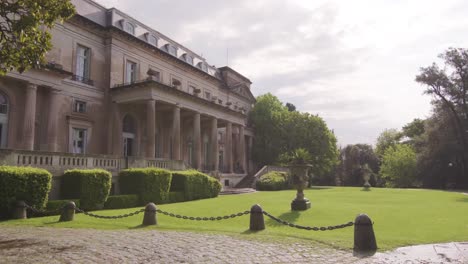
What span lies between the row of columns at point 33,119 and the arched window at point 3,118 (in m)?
1.55

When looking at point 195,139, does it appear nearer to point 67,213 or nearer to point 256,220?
point 67,213

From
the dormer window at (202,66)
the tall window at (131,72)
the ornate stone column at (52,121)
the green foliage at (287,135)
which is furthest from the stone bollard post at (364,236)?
the dormer window at (202,66)

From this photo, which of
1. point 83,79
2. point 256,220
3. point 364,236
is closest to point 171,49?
point 83,79

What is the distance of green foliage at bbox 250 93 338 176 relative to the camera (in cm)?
4356

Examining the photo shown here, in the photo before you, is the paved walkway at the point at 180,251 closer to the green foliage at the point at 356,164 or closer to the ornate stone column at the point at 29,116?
the ornate stone column at the point at 29,116

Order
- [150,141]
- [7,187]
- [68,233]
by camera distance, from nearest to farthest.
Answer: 1. [68,233]
2. [7,187]
3. [150,141]

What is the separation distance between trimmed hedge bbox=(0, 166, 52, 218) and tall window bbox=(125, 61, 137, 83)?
17.5 metres

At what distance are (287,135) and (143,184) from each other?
2936 cm

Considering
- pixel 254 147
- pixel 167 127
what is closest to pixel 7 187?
pixel 167 127

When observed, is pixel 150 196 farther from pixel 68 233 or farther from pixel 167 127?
pixel 167 127

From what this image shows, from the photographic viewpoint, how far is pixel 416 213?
46.3 feet

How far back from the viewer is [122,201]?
17.6m

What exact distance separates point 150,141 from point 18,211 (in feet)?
46.9

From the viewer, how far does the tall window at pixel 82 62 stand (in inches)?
1052
